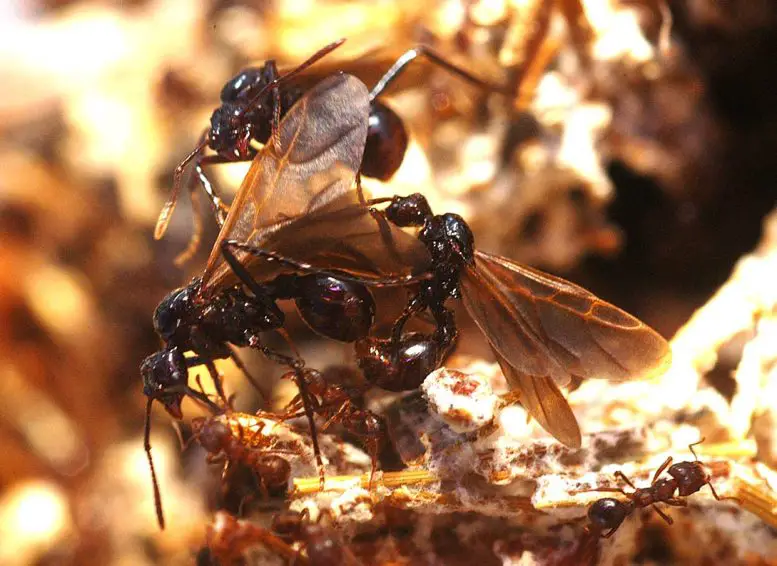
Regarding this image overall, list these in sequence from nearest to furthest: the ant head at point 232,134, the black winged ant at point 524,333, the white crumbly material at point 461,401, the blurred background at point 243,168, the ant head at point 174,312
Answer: the white crumbly material at point 461,401, the black winged ant at point 524,333, the ant head at point 174,312, the ant head at point 232,134, the blurred background at point 243,168

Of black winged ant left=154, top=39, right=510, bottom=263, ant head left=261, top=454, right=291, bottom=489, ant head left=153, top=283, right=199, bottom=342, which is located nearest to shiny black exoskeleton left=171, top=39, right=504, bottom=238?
black winged ant left=154, top=39, right=510, bottom=263

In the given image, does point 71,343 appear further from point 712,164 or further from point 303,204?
point 712,164

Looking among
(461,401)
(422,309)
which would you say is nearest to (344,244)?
(422,309)

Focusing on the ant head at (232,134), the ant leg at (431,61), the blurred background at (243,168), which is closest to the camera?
the ant head at (232,134)

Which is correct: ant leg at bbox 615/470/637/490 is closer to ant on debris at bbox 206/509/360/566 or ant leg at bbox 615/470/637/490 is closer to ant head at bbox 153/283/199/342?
ant on debris at bbox 206/509/360/566

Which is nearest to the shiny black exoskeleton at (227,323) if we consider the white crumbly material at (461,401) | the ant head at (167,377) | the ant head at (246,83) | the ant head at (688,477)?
the ant head at (167,377)

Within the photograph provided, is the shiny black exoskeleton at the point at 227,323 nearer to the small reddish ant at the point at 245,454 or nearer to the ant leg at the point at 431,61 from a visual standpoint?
the small reddish ant at the point at 245,454
